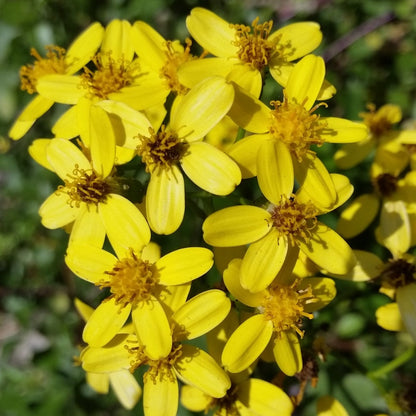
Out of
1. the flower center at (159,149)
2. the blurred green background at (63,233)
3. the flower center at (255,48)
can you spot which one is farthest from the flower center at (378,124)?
the flower center at (159,149)

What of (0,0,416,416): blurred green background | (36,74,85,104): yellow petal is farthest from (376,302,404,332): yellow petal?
(36,74,85,104): yellow petal

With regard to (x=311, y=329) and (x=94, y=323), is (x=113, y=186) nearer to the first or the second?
(x=94, y=323)

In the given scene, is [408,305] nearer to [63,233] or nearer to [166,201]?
[166,201]

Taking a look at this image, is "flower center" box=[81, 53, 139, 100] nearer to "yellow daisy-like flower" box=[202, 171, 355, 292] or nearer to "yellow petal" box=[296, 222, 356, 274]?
"yellow daisy-like flower" box=[202, 171, 355, 292]

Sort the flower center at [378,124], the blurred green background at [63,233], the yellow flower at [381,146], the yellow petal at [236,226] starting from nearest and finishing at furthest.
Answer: the yellow petal at [236,226] < the yellow flower at [381,146] < the flower center at [378,124] < the blurred green background at [63,233]

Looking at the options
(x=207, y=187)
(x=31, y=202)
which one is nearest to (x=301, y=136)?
(x=207, y=187)

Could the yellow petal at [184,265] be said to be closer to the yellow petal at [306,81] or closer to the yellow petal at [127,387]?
the yellow petal at [306,81]

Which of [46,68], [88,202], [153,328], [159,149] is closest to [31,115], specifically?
[46,68]
